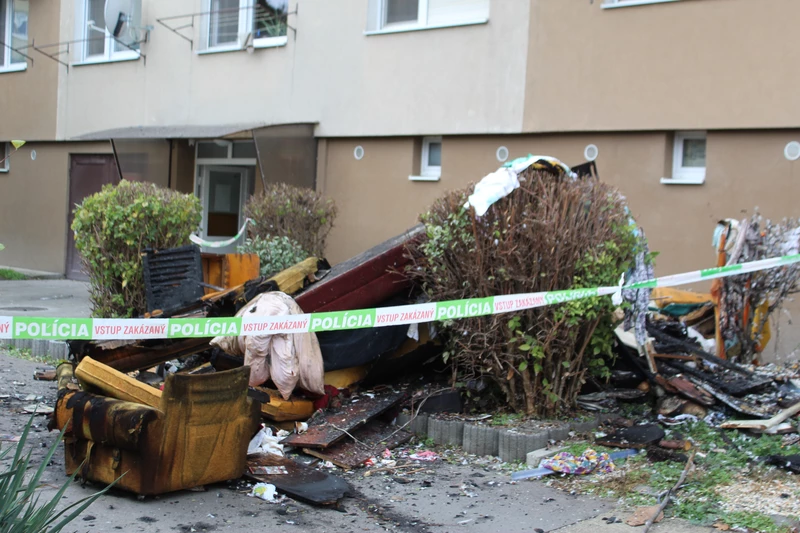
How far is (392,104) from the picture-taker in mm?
12625

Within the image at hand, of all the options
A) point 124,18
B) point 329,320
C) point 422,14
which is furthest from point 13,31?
point 329,320

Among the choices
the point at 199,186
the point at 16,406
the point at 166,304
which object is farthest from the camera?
the point at 199,186

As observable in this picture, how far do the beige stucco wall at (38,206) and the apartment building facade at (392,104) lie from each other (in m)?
0.05

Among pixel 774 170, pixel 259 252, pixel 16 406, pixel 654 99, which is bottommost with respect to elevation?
pixel 16 406

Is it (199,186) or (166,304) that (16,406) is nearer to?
(166,304)

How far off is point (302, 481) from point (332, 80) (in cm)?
909

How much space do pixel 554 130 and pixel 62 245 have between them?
38.1 feet

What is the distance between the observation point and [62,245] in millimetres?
17781

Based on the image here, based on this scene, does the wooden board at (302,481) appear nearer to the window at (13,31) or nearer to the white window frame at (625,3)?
the white window frame at (625,3)

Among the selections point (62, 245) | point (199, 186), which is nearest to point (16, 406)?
point (199, 186)

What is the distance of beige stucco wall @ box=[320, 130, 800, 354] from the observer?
9312 millimetres

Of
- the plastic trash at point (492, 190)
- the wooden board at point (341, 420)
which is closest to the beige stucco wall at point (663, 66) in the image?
the plastic trash at point (492, 190)

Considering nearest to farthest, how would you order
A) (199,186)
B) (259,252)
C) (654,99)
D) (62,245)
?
(654,99) → (259,252) → (199,186) → (62,245)

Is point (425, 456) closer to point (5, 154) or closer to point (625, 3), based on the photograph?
point (625, 3)
